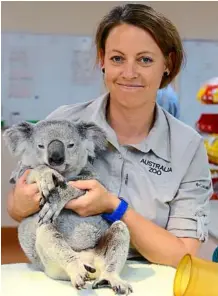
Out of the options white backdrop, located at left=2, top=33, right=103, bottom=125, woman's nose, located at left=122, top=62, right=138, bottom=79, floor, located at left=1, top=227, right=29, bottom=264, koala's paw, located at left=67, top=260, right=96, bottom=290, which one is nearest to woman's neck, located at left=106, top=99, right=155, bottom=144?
woman's nose, located at left=122, top=62, right=138, bottom=79

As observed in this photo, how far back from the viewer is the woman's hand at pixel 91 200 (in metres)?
1.02

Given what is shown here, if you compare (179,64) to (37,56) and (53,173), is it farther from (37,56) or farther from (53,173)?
(37,56)

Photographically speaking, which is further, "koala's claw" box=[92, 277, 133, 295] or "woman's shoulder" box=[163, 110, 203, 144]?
"woman's shoulder" box=[163, 110, 203, 144]

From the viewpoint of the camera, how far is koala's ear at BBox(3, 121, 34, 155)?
42.5 inches

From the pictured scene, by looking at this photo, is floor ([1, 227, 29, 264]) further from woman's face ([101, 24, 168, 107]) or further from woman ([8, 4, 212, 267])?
woman's face ([101, 24, 168, 107])

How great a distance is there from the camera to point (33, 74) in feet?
12.6

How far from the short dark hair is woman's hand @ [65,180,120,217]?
33 cm

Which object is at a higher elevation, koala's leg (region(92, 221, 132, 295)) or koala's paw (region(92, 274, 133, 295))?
koala's leg (region(92, 221, 132, 295))

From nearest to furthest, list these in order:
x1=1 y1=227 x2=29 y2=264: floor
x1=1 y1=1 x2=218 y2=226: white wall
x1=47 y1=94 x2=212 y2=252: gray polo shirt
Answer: x1=47 y1=94 x2=212 y2=252: gray polo shirt → x1=1 y1=227 x2=29 y2=264: floor → x1=1 y1=1 x2=218 y2=226: white wall

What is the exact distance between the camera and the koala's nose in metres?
1.01

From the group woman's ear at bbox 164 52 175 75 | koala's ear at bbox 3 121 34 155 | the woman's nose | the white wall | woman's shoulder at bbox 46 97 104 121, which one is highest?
the white wall

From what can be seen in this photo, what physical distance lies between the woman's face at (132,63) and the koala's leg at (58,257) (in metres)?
0.34

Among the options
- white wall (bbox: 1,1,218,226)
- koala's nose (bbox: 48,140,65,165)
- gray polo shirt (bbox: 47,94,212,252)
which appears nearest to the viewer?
koala's nose (bbox: 48,140,65,165)

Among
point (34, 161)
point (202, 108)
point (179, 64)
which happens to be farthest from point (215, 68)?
point (34, 161)
